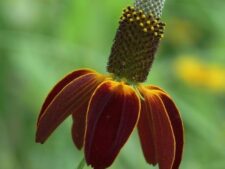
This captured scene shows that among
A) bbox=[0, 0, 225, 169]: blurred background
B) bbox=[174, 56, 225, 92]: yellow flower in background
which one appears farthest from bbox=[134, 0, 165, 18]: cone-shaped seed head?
bbox=[174, 56, 225, 92]: yellow flower in background

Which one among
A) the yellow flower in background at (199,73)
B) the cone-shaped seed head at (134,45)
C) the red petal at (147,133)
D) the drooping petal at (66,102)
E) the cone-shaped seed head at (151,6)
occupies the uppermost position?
the cone-shaped seed head at (151,6)

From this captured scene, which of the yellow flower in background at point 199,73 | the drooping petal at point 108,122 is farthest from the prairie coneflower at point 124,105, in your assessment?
the yellow flower in background at point 199,73

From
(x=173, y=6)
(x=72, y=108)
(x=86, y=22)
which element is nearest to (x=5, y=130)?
(x=86, y=22)

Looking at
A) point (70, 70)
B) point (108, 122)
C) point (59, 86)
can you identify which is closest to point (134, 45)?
point (59, 86)

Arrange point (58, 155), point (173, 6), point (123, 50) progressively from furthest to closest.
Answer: point (173, 6), point (58, 155), point (123, 50)

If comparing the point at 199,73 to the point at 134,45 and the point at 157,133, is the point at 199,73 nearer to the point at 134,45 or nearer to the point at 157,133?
the point at 134,45

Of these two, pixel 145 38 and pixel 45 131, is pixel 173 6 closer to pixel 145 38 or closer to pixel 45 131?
pixel 145 38

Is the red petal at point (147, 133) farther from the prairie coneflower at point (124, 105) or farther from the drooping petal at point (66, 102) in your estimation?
the drooping petal at point (66, 102)
